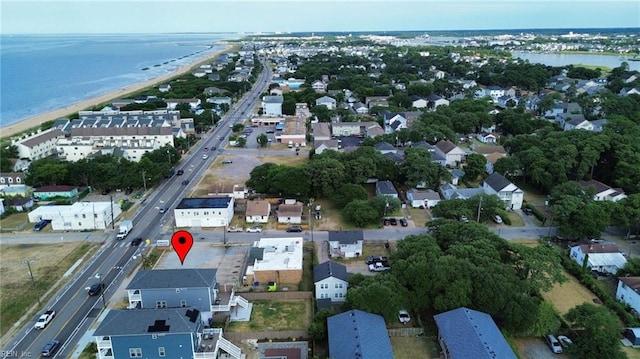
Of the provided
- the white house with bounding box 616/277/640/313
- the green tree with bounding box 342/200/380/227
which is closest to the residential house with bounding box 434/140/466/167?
the green tree with bounding box 342/200/380/227

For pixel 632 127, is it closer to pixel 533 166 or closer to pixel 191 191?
pixel 533 166

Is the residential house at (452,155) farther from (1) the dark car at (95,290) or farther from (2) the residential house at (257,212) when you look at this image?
(1) the dark car at (95,290)

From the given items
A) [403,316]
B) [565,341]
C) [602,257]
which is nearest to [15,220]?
[403,316]

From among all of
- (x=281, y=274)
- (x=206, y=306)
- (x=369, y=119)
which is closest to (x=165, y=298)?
(x=206, y=306)

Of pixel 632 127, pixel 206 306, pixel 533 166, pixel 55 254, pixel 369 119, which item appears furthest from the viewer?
pixel 369 119

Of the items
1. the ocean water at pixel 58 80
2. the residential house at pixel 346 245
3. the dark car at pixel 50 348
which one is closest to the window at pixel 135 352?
the dark car at pixel 50 348
